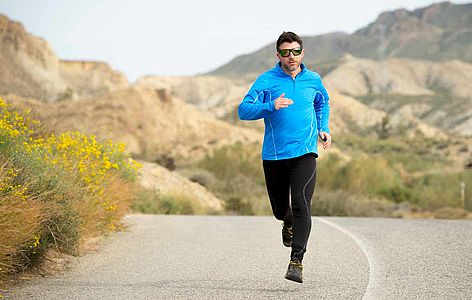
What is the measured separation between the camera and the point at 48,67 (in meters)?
88.9

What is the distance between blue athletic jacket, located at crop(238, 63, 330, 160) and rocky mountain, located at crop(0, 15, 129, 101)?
186 ft

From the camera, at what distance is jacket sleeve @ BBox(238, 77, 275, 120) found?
7133 mm

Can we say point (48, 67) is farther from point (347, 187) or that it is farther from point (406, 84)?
point (406, 84)

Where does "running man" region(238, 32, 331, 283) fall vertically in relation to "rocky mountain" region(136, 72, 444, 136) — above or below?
above

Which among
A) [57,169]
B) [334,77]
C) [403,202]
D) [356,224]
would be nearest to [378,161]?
[403,202]

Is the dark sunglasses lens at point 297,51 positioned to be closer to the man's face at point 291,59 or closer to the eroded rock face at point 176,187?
the man's face at point 291,59

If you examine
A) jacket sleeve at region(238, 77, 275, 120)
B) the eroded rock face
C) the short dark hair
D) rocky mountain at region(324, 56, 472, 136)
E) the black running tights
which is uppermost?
the short dark hair

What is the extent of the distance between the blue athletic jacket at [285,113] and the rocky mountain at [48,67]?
56.8m

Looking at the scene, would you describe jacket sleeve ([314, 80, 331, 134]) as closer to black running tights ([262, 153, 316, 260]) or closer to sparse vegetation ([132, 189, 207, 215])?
black running tights ([262, 153, 316, 260])

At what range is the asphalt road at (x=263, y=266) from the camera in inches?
274

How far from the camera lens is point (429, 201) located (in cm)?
2769

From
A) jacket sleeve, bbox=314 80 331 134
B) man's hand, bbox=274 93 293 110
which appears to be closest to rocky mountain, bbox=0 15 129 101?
jacket sleeve, bbox=314 80 331 134

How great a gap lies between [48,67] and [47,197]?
274 feet

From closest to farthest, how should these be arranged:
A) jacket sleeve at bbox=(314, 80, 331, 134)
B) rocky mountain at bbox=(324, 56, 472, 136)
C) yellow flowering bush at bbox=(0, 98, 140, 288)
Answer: yellow flowering bush at bbox=(0, 98, 140, 288)
jacket sleeve at bbox=(314, 80, 331, 134)
rocky mountain at bbox=(324, 56, 472, 136)
